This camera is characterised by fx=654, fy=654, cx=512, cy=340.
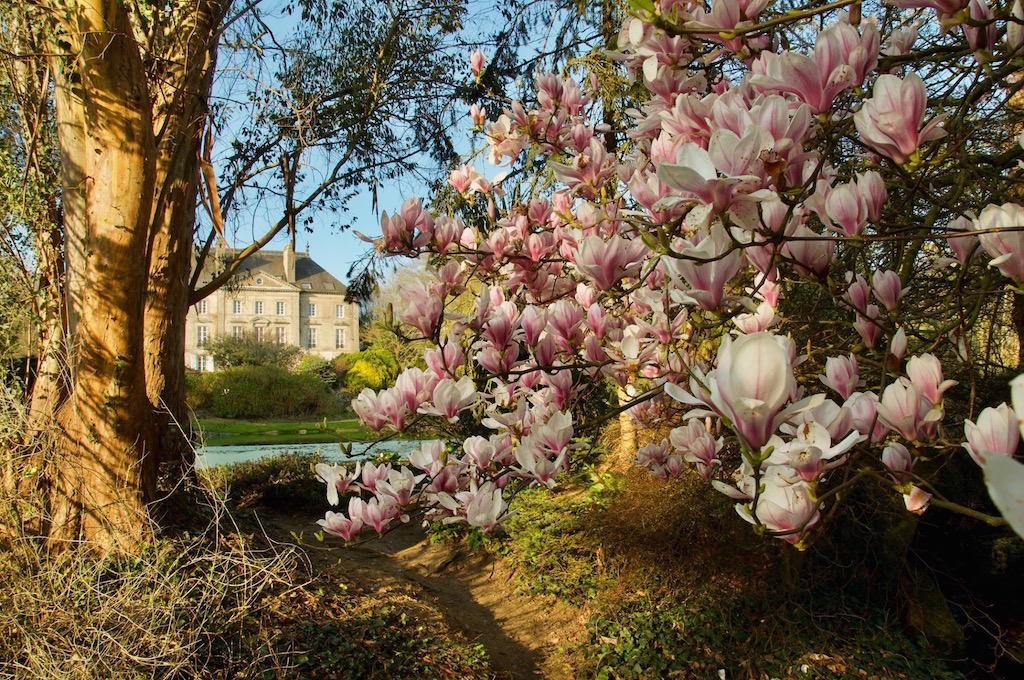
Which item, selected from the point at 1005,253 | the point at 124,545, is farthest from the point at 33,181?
the point at 1005,253

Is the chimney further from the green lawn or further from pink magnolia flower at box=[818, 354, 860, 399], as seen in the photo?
pink magnolia flower at box=[818, 354, 860, 399]

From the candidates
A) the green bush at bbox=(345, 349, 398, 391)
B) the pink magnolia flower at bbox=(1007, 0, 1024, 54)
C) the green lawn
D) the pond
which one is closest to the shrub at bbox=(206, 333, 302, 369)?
the green bush at bbox=(345, 349, 398, 391)

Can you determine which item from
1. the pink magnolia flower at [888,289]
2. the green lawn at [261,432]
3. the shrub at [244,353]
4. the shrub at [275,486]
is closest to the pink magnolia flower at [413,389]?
the pink magnolia flower at [888,289]

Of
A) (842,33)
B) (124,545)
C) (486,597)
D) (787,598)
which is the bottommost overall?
(486,597)

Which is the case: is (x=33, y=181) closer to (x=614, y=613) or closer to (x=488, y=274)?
(x=488, y=274)

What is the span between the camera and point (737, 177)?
79cm

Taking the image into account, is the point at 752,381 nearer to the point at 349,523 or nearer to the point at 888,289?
the point at 888,289

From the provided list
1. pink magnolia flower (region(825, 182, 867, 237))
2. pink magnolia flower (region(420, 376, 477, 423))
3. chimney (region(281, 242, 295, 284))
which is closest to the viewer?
pink magnolia flower (region(825, 182, 867, 237))

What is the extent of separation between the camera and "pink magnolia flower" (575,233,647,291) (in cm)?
129

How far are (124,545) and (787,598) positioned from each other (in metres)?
3.38

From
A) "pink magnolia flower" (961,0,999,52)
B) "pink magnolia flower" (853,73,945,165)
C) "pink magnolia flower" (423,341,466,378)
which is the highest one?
"pink magnolia flower" (961,0,999,52)

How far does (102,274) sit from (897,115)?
3.41m

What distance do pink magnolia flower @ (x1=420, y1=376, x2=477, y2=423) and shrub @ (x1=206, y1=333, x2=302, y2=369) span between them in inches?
703

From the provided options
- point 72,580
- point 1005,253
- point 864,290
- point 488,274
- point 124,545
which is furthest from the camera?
point 124,545
